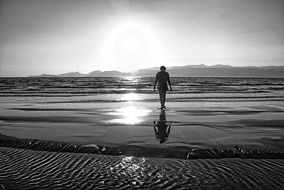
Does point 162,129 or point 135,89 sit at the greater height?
point 135,89

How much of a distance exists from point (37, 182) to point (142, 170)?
6.18 ft

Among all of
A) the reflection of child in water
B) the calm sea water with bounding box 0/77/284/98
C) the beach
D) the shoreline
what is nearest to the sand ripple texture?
the beach

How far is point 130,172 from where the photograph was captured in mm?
4594

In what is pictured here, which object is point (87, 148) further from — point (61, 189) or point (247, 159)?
point (247, 159)

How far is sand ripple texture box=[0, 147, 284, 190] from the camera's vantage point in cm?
403

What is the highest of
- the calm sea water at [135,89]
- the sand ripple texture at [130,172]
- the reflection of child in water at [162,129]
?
the calm sea water at [135,89]

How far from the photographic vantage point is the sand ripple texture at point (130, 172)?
4031mm

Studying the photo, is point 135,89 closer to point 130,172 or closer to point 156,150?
point 156,150

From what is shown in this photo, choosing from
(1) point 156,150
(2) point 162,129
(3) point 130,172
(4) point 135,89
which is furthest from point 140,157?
(4) point 135,89

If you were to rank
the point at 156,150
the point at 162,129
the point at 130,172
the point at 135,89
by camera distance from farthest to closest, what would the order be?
the point at 135,89 → the point at 162,129 → the point at 156,150 → the point at 130,172

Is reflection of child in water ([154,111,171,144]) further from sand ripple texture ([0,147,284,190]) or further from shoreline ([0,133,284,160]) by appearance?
sand ripple texture ([0,147,284,190])

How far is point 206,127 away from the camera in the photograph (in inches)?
358

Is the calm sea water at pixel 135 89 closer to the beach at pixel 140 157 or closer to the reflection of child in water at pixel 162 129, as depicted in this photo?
the reflection of child in water at pixel 162 129

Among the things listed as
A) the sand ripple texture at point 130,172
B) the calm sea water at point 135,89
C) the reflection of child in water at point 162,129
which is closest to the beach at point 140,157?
the sand ripple texture at point 130,172
